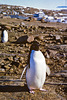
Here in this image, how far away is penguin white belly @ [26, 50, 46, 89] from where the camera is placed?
262cm

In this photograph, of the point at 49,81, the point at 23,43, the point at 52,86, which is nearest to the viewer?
the point at 52,86

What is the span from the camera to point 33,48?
2631 mm

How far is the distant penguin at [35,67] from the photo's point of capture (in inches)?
103

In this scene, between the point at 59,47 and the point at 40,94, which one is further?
the point at 59,47

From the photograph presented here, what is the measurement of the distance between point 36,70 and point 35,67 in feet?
0.18

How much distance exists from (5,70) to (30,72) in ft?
4.02

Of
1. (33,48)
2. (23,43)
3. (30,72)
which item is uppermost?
(33,48)

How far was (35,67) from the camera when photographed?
8.64 feet

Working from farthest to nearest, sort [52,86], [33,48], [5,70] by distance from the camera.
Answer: [5,70] → [52,86] → [33,48]

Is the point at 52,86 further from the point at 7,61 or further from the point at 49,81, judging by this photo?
the point at 7,61

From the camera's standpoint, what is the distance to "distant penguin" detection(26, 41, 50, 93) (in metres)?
2.61

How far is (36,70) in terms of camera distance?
265 centimetres

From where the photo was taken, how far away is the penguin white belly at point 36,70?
2615 mm

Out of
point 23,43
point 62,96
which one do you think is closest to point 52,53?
point 23,43
